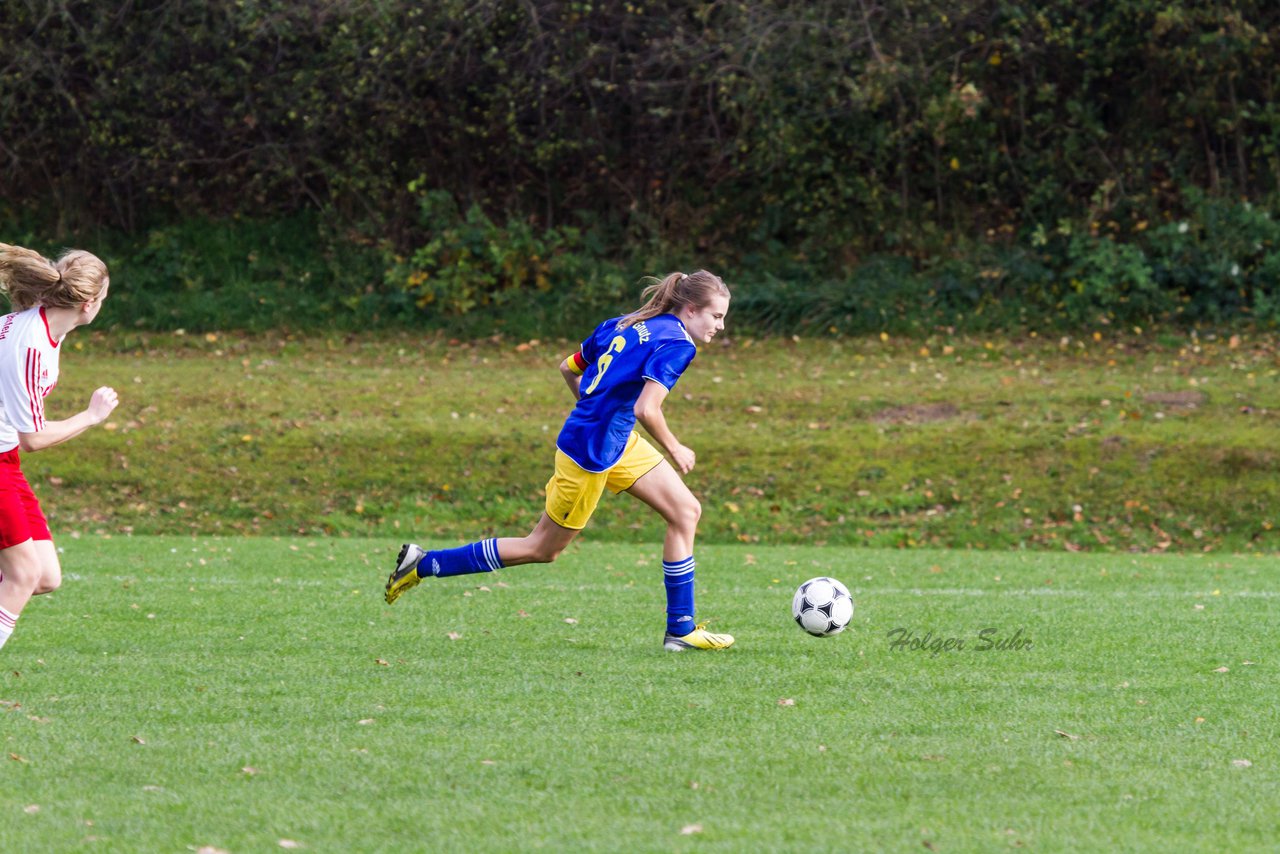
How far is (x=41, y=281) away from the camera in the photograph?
5793mm

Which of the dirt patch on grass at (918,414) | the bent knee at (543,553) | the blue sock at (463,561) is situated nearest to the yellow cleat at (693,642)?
the bent knee at (543,553)

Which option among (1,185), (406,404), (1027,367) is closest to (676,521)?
(406,404)

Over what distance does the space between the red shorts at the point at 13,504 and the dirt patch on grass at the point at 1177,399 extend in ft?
42.6

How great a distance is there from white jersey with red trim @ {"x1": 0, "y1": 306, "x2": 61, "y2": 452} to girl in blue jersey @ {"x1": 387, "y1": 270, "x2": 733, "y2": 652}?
6.77ft

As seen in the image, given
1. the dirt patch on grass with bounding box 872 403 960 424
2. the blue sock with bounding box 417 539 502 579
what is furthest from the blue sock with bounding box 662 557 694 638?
the dirt patch on grass with bounding box 872 403 960 424

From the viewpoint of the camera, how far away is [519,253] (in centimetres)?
2150

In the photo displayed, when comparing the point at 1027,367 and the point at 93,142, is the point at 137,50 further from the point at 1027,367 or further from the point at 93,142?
the point at 1027,367

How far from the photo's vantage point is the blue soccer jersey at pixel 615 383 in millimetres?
6805

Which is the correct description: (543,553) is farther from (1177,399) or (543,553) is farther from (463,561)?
(1177,399)

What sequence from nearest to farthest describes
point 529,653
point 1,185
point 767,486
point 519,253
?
point 529,653 → point 767,486 → point 519,253 → point 1,185

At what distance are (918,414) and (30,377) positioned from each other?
11.7 m

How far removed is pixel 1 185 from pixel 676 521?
19.5 metres

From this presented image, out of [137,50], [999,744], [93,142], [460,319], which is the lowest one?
A: [460,319]

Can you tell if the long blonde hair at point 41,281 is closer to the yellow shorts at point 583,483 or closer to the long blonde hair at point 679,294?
the yellow shorts at point 583,483
